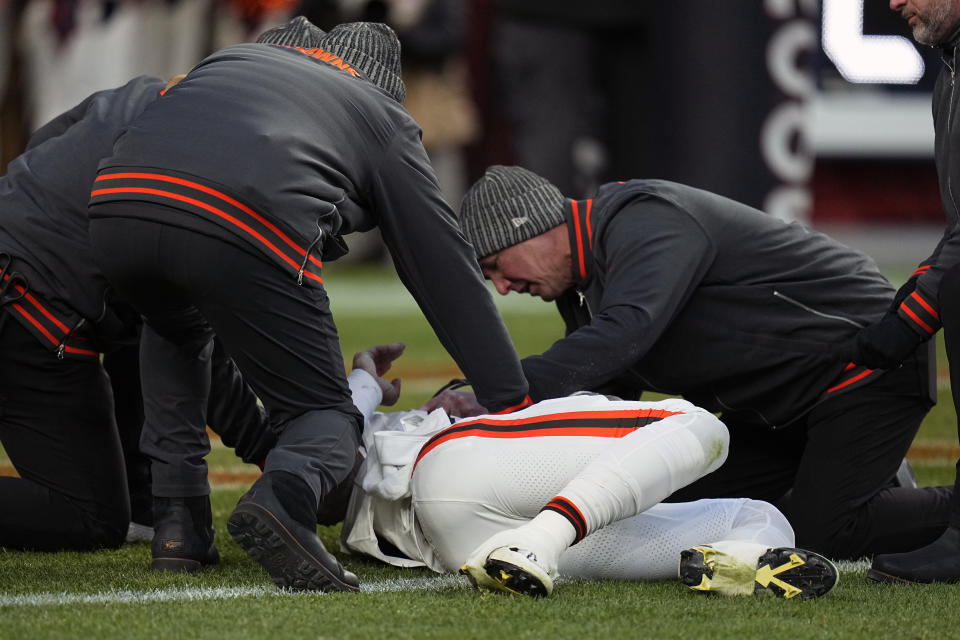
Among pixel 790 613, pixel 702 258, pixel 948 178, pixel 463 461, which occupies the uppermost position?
pixel 948 178

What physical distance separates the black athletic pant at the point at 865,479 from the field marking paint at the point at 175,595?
3.09 feet

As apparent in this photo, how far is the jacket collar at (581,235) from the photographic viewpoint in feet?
11.0

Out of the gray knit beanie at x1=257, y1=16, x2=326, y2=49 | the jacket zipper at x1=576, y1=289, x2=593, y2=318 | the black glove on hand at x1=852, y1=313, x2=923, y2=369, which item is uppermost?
the gray knit beanie at x1=257, y1=16, x2=326, y2=49

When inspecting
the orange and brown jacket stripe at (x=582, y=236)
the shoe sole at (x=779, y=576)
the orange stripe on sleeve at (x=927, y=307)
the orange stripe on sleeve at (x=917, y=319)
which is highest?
the orange and brown jacket stripe at (x=582, y=236)

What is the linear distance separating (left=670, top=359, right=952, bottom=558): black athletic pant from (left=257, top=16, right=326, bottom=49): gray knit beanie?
1419mm

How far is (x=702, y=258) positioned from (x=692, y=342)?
0.22m

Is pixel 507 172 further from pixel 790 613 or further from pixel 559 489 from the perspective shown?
pixel 790 613

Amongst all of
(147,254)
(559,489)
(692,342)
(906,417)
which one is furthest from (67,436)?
(906,417)

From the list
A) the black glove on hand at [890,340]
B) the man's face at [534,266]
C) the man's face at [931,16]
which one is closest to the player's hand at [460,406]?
the man's face at [534,266]

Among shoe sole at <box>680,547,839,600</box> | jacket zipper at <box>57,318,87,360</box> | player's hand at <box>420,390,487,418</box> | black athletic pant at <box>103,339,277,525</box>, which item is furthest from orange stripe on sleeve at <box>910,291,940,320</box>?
jacket zipper at <box>57,318,87,360</box>

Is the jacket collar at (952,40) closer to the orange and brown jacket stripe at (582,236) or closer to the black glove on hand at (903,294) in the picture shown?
the black glove on hand at (903,294)

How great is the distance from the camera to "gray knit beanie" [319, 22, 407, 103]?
293 centimetres

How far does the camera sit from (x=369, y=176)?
108 inches

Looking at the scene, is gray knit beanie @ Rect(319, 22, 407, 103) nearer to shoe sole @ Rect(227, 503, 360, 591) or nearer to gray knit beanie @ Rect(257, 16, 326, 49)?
gray knit beanie @ Rect(257, 16, 326, 49)
